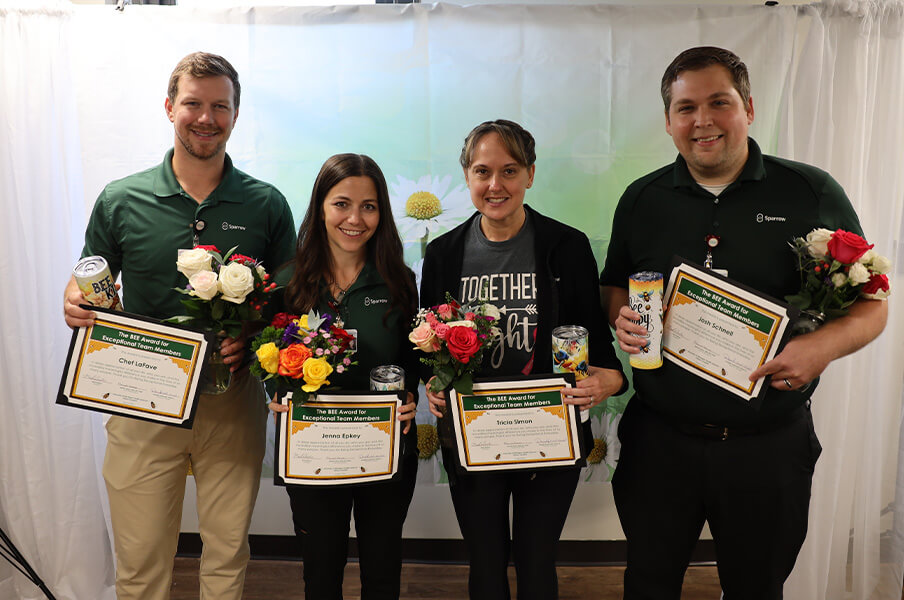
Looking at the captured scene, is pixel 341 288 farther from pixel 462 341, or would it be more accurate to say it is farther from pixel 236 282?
pixel 462 341

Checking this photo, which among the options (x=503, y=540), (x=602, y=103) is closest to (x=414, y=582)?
(x=503, y=540)

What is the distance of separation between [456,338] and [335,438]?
1.67 feet

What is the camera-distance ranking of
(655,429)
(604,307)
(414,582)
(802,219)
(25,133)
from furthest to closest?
1. (414,582)
2. (25,133)
3. (604,307)
4. (655,429)
5. (802,219)

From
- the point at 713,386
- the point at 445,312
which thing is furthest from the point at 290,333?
the point at 713,386

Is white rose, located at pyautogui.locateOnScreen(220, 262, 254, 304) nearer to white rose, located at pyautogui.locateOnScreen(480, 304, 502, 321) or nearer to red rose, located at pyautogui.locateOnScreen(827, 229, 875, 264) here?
white rose, located at pyautogui.locateOnScreen(480, 304, 502, 321)

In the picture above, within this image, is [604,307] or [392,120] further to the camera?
[392,120]

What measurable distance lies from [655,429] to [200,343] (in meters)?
1.48

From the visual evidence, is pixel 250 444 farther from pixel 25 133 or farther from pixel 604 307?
pixel 25 133

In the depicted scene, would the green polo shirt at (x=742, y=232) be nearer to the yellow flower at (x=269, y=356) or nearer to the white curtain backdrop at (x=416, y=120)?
the white curtain backdrop at (x=416, y=120)

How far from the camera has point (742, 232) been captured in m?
1.88

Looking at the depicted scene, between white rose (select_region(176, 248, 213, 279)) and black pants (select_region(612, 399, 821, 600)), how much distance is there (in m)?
1.49

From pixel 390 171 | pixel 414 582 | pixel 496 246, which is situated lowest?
pixel 414 582

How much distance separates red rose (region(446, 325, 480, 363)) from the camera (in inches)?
65.5

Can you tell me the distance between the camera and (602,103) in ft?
8.75
